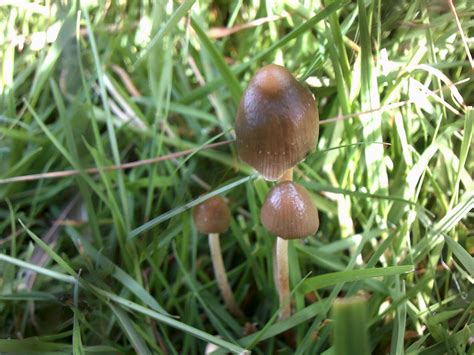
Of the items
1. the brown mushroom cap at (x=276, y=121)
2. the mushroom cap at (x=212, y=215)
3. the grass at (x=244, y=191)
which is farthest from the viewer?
the mushroom cap at (x=212, y=215)

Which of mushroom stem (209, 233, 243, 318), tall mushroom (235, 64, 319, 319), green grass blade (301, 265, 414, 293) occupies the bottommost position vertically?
mushroom stem (209, 233, 243, 318)

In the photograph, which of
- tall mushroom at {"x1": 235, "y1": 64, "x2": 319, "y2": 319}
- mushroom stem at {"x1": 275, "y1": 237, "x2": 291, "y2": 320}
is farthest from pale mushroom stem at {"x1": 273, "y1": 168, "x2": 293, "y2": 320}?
tall mushroom at {"x1": 235, "y1": 64, "x2": 319, "y2": 319}

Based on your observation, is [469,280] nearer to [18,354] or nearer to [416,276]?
[416,276]

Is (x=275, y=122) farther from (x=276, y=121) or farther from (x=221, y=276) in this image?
(x=221, y=276)

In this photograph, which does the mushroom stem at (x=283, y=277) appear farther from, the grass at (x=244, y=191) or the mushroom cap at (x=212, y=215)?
the mushroom cap at (x=212, y=215)

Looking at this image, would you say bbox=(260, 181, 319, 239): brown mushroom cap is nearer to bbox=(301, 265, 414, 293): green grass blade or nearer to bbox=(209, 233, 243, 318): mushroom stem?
bbox=(301, 265, 414, 293): green grass blade

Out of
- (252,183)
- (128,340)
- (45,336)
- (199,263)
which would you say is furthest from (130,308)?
(252,183)

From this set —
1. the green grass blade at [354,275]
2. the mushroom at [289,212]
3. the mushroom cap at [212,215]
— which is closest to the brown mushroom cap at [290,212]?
the mushroom at [289,212]
